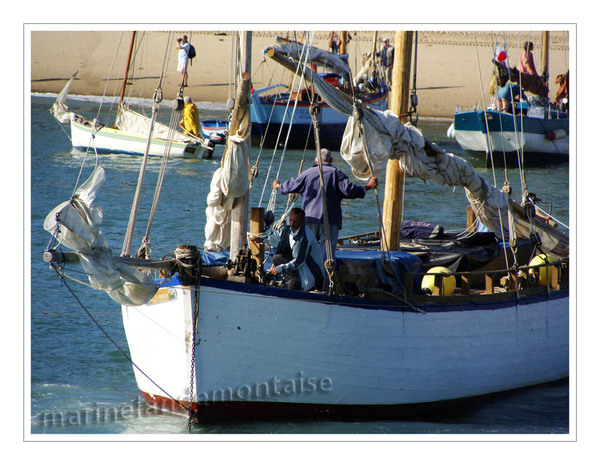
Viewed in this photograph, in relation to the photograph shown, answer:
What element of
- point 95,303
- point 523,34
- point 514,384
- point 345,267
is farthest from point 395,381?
point 523,34

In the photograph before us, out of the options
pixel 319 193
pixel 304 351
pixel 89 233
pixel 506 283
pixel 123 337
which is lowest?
A: pixel 123 337

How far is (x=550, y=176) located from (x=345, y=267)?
21815 mm

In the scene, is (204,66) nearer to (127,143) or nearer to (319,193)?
(127,143)

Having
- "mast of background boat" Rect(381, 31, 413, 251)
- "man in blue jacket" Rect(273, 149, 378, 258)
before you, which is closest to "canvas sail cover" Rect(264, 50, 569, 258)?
"man in blue jacket" Rect(273, 149, 378, 258)

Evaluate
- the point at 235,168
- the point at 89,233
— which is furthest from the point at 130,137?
the point at 89,233

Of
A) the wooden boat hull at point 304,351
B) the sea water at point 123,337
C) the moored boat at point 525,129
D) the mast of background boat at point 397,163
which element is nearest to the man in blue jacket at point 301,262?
the wooden boat hull at point 304,351

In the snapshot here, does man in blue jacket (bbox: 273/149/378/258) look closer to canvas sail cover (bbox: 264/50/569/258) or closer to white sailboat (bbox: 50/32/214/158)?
canvas sail cover (bbox: 264/50/569/258)

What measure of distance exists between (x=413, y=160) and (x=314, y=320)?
2.87m

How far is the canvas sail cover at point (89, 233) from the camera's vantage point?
24.7 ft

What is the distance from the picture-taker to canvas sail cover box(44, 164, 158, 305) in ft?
24.7

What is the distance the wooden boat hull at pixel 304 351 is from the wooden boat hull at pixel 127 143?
19.7 m

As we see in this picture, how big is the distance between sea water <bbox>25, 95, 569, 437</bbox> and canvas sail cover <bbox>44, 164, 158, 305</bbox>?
21 centimetres

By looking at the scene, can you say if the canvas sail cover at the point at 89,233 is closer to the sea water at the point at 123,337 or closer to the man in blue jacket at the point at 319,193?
the sea water at the point at 123,337

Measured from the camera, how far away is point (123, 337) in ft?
43.2
